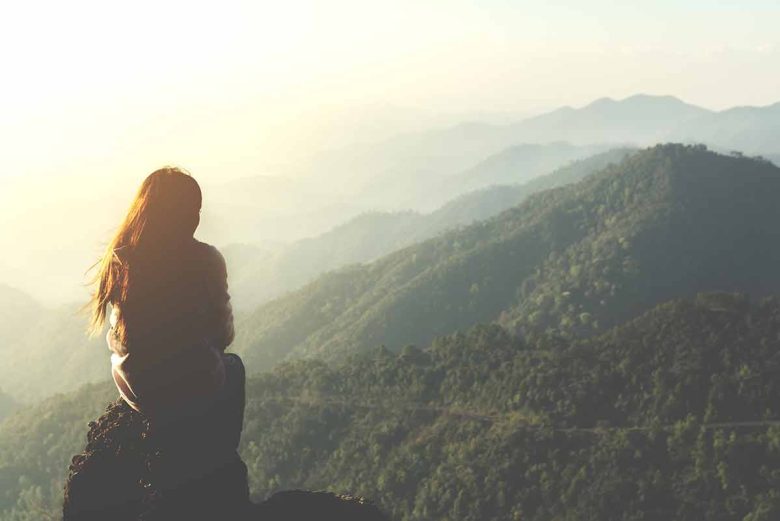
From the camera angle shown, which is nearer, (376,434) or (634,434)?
(634,434)

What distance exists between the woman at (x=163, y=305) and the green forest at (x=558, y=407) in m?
7.25

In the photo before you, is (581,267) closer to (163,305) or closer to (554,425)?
(554,425)

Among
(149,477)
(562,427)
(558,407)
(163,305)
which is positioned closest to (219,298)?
(163,305)

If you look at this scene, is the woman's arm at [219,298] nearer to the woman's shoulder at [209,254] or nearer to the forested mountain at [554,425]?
the woman's shoulder at [209,254]

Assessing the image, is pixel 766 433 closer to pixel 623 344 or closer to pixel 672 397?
pixel 672 397

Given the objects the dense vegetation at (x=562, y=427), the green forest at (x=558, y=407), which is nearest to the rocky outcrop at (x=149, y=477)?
the green forest at (x=558, y=407)

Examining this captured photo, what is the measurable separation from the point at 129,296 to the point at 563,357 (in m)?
44.4

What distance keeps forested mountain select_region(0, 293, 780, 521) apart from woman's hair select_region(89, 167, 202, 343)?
2986 centimetres

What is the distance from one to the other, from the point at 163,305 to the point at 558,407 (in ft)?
129

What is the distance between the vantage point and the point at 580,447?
38.3 metres

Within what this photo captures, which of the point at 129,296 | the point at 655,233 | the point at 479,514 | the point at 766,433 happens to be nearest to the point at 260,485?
Result: the point at 479,514

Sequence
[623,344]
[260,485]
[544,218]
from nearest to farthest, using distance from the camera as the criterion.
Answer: [623,344]
[260,485]
[544,218]

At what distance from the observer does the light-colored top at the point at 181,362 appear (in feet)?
21.0

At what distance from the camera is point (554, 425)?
41.0 meters
